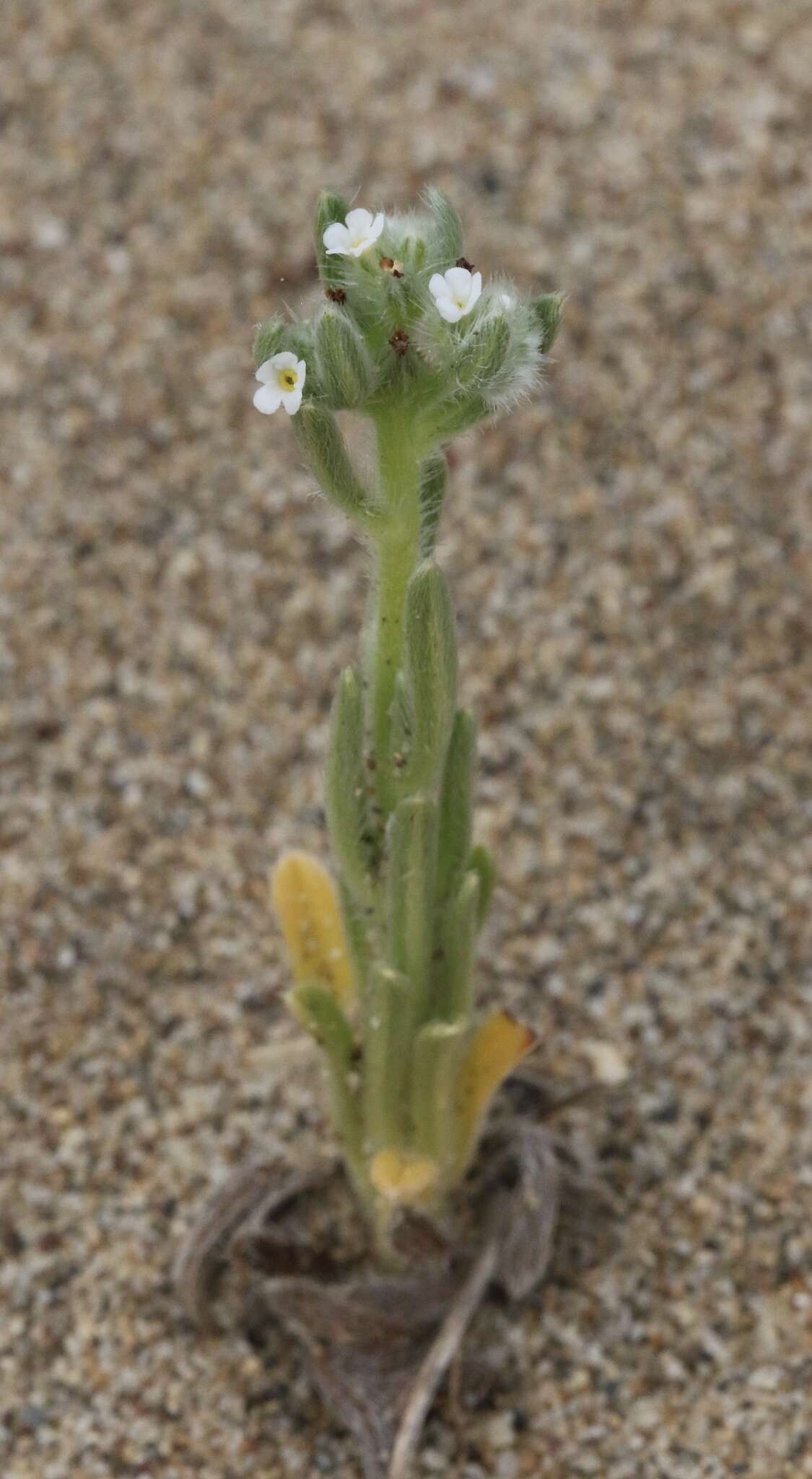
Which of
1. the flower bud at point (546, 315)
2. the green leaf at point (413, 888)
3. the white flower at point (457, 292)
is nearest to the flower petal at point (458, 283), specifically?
the white flower at point (457, 292)

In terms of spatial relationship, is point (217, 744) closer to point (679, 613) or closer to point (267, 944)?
point (267, 944)

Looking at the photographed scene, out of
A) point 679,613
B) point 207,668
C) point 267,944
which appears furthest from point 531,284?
point 267,944

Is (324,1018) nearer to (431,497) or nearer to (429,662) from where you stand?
(429,662)

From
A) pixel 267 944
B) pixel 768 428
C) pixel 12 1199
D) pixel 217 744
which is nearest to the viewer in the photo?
pixel 12 1199

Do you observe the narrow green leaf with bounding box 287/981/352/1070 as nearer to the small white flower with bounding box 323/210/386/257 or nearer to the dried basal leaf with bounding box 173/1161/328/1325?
the dried basal leaf with bounding box 173/1161/328/1325

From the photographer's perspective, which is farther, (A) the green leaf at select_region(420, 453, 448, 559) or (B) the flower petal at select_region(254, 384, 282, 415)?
(A) the green leaf at select_region(420, 453, 448, 559)

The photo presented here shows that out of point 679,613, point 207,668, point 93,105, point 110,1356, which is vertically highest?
point 93,105

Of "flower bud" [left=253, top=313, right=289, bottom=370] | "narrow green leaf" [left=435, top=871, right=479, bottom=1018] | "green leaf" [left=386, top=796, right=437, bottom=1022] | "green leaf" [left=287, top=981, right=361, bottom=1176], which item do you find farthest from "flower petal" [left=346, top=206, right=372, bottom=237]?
"green leaf" [left=287, top=981, right=361, bottom=1176]

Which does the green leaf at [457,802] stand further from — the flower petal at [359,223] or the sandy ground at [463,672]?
the flower petal at [359,223]
